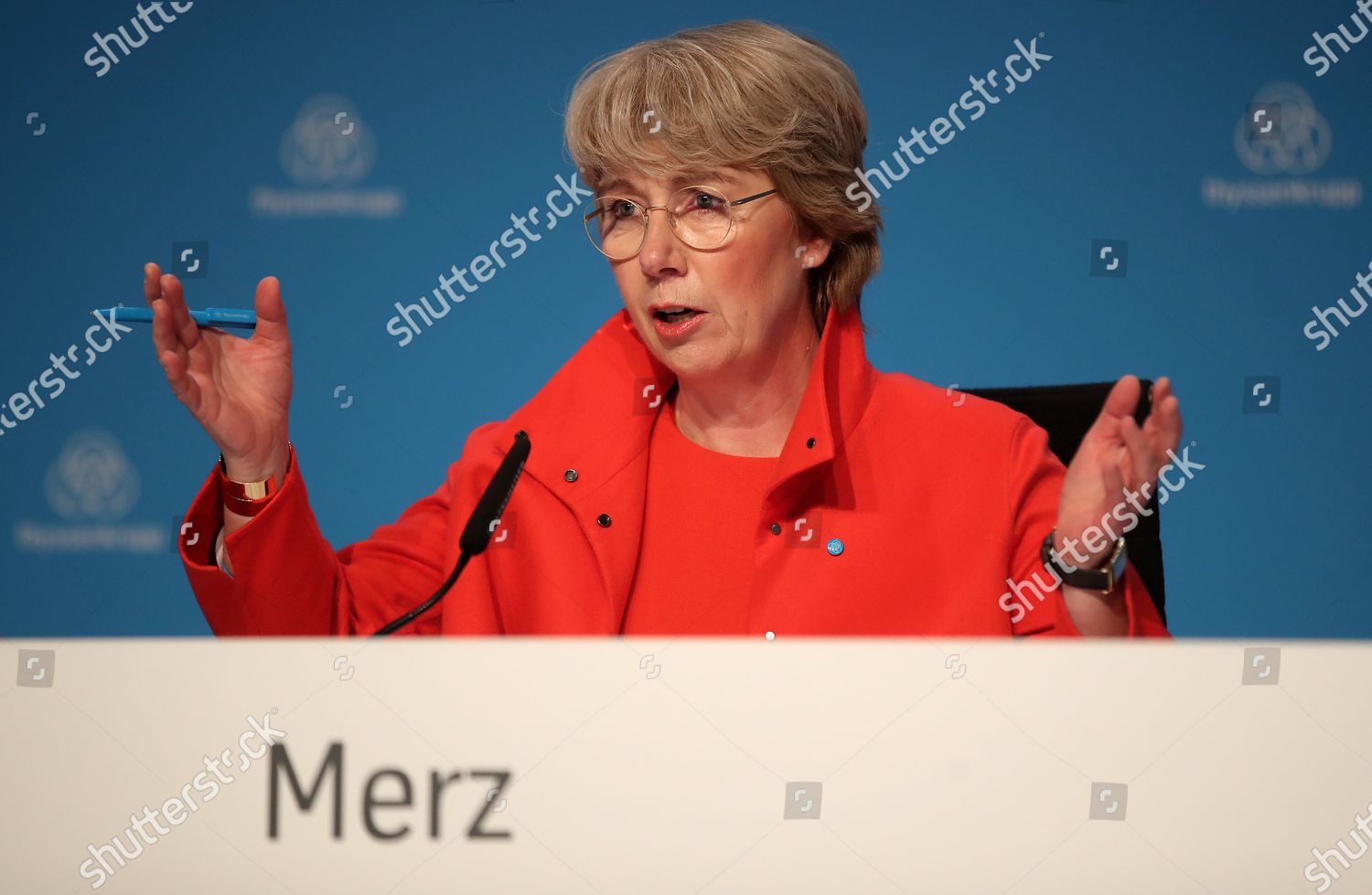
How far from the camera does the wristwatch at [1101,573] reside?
140 centimetres

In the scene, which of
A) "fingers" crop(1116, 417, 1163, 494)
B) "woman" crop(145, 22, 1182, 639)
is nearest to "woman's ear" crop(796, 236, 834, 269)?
"woman" crop(145, 22, 1182, 639)

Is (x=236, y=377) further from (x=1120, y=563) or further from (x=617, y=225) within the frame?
(x=1120, y=563)

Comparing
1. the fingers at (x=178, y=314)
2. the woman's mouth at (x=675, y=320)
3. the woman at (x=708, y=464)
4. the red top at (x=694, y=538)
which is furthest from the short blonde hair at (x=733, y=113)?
the fingers at (x=178, y=314)

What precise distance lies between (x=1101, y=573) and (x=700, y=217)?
68cm

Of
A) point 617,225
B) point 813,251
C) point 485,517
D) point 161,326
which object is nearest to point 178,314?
point 161,326

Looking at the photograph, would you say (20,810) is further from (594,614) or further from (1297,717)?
(1297,717)

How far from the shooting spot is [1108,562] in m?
1.40

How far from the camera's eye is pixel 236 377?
1.57 metres

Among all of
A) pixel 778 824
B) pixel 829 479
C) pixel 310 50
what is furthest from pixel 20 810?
pixel 310 50

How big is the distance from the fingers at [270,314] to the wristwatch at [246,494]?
16 centimetres

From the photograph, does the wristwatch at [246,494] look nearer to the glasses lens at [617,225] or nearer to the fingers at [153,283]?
the fingers at [153,283]

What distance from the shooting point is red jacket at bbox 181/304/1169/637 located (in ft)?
5.23

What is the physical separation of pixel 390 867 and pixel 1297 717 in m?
1.07

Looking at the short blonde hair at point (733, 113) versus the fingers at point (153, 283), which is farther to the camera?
the short blonde hair at point (733, 113)
